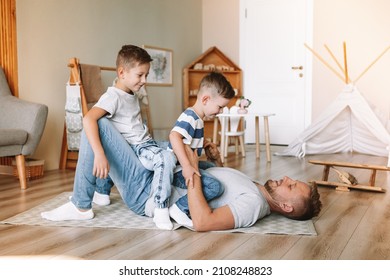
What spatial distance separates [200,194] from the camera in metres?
1.89

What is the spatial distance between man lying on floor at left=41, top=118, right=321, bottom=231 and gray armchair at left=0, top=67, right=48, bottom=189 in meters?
1.03

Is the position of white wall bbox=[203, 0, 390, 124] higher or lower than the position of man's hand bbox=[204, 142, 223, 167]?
higher

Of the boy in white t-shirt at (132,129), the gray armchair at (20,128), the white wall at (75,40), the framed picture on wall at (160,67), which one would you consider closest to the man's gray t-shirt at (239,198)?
the boy in white t-shirt at (132,129)

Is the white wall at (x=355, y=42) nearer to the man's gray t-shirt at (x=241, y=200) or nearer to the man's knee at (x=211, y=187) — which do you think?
the man's gray t-shirt at (x=241, y=200)

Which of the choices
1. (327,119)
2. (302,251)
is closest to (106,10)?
(327,119)

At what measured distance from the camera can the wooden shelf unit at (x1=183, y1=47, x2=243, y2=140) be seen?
603 cm

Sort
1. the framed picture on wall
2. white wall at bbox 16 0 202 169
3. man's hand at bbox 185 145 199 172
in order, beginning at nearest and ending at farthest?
man's hand at bbox 185 145 199 172 < white wall at bbox 16 0 202 169 < the framed picture on wall

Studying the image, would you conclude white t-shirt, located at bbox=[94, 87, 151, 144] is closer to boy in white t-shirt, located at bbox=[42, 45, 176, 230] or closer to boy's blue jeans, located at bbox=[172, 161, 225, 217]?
boy in white t-shirt, located at bbox=[42, 45, 176, 230]

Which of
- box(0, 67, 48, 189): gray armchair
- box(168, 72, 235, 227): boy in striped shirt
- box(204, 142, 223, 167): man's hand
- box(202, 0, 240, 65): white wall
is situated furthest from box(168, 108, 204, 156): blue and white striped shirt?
box(202, 0, 240, 65): white wall

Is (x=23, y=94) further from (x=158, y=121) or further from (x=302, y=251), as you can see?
(x=302, y=251)

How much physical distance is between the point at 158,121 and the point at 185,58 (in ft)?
3.54

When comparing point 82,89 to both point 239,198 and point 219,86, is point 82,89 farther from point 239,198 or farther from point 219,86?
point 239,198

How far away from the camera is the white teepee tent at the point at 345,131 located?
4.73m

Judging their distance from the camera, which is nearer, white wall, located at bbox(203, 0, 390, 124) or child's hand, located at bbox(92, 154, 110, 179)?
child's hand, located at bbox(92, 154, 110, 179)
